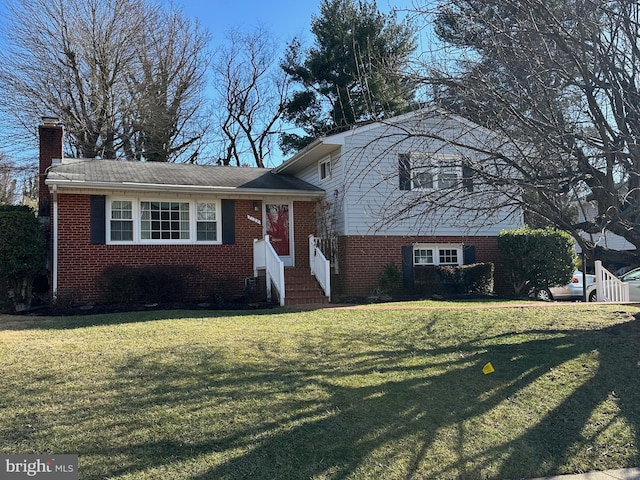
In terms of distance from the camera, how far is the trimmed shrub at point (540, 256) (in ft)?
50.3

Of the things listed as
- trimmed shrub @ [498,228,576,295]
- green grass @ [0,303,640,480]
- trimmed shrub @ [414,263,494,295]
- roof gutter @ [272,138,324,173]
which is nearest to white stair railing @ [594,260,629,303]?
trimmed shrub @ [498,228,576,295]

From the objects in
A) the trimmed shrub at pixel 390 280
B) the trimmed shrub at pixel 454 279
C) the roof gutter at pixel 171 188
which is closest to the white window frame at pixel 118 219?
the roof gutter at pixel 171 188

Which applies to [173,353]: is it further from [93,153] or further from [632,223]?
[93,153]

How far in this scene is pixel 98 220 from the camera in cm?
1338

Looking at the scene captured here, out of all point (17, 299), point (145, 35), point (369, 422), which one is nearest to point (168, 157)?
point (145, 35)

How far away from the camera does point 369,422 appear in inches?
192

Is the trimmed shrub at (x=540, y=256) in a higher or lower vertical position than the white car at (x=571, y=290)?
higher

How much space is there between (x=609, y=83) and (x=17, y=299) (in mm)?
12983

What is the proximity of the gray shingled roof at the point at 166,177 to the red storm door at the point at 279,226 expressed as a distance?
0.72 meters

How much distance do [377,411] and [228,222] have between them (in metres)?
10.5

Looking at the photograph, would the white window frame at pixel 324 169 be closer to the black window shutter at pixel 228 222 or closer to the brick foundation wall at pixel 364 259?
the brick foundation wall at pixel 364 259

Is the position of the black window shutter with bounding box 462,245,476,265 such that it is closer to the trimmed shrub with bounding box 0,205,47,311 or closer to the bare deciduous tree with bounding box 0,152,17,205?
the trimmed shrub with bounding box 0,205,47,311

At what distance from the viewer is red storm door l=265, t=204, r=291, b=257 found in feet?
51.8

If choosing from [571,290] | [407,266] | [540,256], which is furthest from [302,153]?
[571,290]
